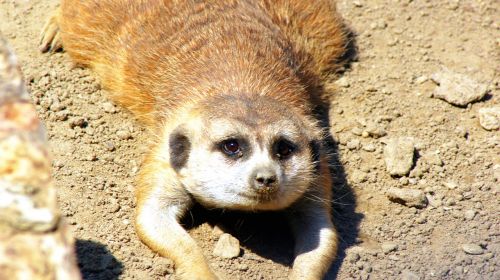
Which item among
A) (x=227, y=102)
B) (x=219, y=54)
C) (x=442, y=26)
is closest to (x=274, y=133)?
(x=227, y=102)

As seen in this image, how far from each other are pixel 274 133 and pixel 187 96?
79cm

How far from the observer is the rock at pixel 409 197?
15.0ft

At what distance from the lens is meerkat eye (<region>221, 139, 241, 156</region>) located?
393 centimetres

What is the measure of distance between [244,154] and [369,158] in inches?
49.9

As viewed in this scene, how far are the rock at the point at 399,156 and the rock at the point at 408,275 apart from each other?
2.74 ft

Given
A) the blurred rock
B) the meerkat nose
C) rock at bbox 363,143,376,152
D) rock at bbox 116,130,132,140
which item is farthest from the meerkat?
the blurred rock

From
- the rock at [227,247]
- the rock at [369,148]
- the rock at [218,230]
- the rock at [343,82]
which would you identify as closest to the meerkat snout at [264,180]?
the rock at [227,247]

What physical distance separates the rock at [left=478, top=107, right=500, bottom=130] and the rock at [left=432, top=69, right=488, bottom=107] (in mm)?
118

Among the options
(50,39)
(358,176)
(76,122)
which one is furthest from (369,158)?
(50,39)

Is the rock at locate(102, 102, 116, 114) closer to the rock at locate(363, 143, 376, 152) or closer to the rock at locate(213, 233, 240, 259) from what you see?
the rock at locate(213, 233, 240, 259)

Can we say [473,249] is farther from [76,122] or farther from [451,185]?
[76,122]

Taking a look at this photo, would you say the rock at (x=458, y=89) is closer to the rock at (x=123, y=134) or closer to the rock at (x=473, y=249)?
the rock at (x=473, y=249)

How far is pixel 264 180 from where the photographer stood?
3.76 metres

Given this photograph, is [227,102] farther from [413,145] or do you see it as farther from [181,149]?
[413,145]
